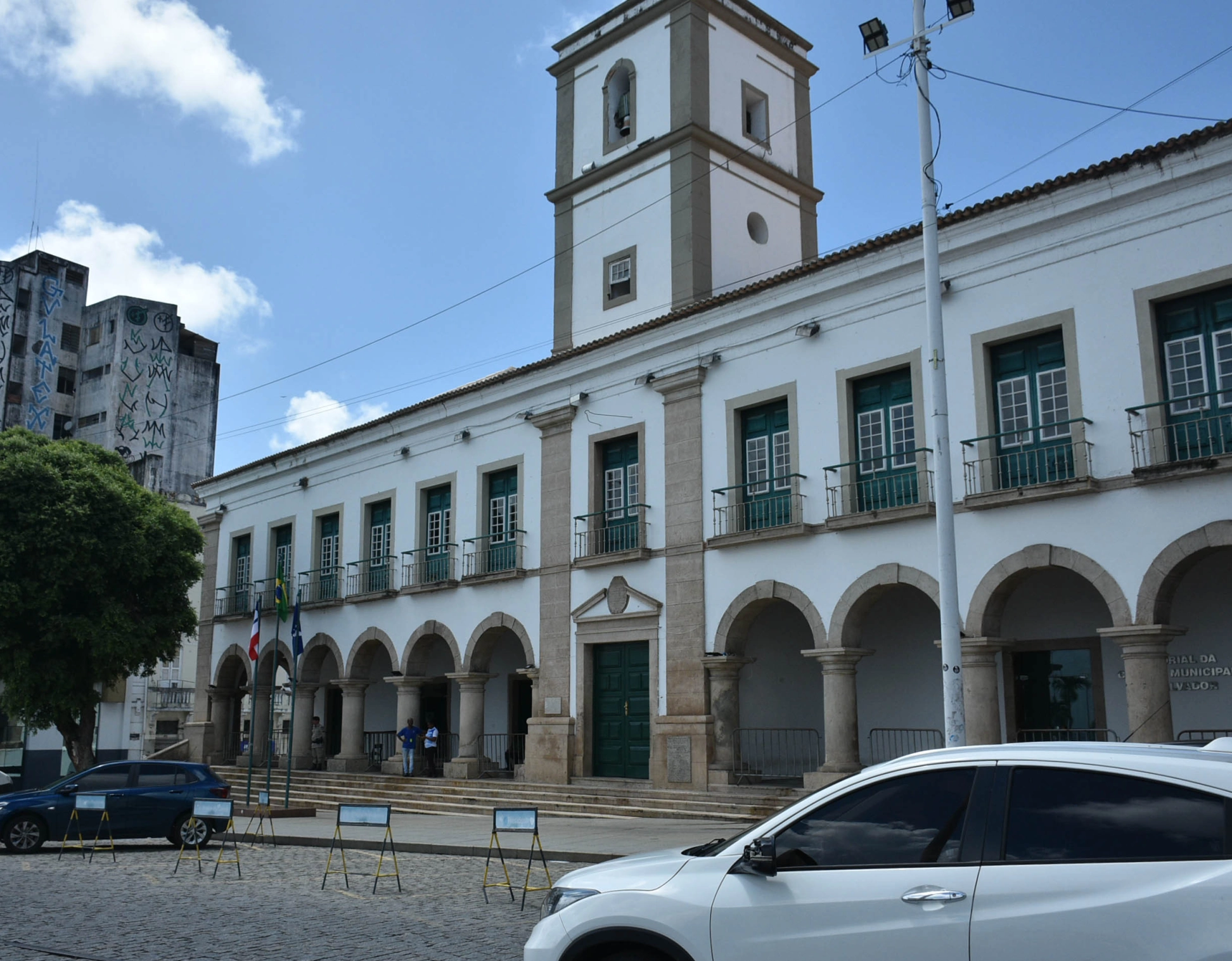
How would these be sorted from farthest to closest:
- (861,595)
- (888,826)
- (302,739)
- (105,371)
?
1. (105,371)
2. (302,739)
3. (861,595)
4. (888,826)

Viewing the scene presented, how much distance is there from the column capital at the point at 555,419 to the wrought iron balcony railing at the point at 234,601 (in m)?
11.9


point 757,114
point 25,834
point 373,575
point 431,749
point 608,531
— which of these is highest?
point 757,114

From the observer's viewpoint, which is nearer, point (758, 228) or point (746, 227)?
point (746, 227)

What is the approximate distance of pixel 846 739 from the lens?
59.9 ft

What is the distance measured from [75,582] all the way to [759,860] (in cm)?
A: 2407

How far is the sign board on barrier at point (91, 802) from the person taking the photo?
51.8 ft

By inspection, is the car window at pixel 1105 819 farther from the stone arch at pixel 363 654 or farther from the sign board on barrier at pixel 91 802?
the stone arch at pixel 363 654

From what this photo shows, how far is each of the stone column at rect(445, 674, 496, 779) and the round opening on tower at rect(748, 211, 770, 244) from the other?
37.9 feet

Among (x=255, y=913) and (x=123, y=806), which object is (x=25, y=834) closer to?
(x=123, y=806)

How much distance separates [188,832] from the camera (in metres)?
16.2

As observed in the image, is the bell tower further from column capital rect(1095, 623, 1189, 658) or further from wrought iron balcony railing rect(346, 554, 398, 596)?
column capital rect(1095, 623, 1189, 658)

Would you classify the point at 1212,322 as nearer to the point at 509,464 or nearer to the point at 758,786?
the point at 758,786

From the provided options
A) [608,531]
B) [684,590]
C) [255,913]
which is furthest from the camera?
Answer: [608,531]

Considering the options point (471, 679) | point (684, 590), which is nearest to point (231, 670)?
point (471, 679)
